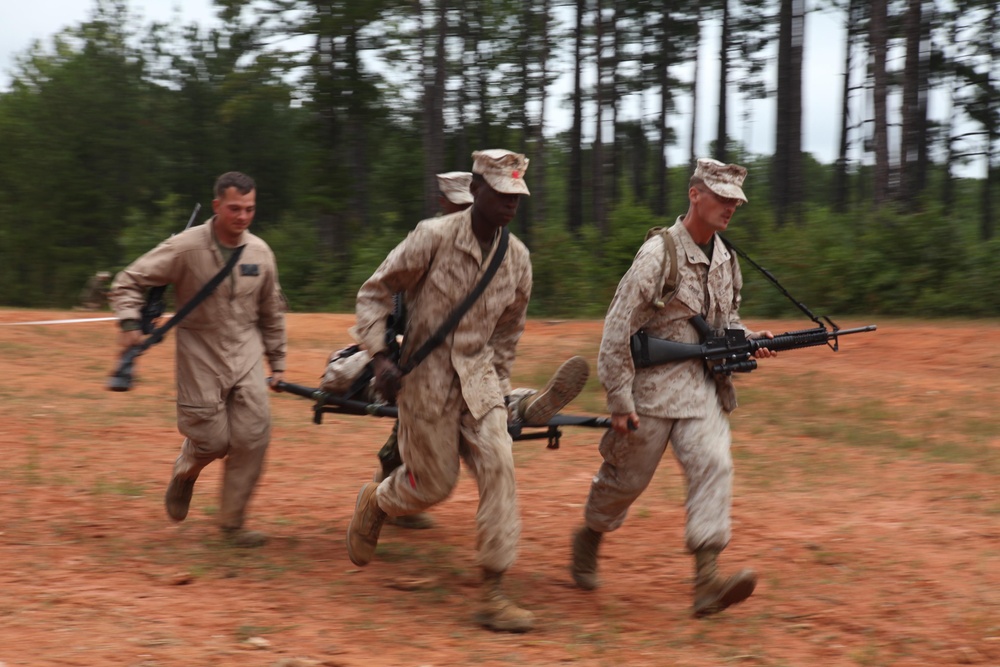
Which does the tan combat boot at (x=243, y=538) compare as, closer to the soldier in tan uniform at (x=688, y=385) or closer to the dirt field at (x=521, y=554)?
the dirt field at (x=521, y=554)

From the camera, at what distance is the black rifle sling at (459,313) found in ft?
19.1

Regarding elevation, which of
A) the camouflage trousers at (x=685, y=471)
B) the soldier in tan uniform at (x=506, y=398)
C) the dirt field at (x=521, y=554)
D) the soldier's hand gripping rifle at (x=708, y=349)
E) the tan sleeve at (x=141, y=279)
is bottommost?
the dirt field at (x=521, y=554)

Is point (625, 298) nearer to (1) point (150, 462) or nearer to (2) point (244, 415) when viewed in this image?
(2) point (244, 415)

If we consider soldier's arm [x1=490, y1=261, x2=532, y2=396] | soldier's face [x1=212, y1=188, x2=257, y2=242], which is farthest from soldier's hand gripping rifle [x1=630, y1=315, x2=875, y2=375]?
soldier's face [x1=212, y1=188, x2=257, y2=242]

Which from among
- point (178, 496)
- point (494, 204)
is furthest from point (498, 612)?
point (178, 496)

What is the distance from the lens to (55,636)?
524cm

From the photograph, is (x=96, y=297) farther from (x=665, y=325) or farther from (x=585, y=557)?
(x=665, y=325)

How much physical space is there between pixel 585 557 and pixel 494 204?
6.85 feet

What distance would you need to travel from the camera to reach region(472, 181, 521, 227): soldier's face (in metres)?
5.71

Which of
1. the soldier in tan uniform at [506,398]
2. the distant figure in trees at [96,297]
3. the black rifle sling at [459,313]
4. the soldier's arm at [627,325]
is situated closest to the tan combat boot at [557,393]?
the soldier in tan uniform at [506,398]

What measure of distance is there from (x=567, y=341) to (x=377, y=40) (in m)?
17.5

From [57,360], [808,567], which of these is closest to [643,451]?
[808,567]

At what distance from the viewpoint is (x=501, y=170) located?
5656 mm

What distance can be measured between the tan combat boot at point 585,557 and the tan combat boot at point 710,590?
79 cm
